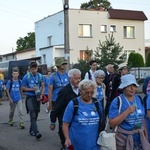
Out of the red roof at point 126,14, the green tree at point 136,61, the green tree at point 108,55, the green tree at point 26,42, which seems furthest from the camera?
the green tree at point 26,42

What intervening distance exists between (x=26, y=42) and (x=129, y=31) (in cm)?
4755

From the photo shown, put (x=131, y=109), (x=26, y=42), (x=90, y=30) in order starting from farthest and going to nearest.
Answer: (x=26, y=42) < (x=90, y=30) < (x=131, y=109)

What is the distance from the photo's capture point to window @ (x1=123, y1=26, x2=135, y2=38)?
39500mm

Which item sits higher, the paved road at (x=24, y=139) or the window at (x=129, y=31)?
the window at (x=129, y=31)

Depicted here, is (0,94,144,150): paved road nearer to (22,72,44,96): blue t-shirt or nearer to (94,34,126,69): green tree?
(22,72,44,96): blue t-shirt

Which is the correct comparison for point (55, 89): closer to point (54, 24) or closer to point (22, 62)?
point (22, 62)

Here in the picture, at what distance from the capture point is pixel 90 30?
37.7 m

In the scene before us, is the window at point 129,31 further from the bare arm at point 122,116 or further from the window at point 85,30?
the bare arm at point 122,116

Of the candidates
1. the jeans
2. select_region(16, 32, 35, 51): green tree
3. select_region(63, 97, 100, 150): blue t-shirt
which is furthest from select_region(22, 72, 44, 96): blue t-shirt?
select_region(16, 32, 35, 51): green tree

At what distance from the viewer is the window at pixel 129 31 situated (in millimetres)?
39500

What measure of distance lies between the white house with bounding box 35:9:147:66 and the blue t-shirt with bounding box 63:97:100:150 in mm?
30700

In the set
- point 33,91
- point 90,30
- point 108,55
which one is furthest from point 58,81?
point 90,30

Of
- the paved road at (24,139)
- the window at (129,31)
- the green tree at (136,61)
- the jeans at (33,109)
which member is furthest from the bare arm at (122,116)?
the window at (129,31)

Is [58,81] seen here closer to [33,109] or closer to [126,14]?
[33,109]
